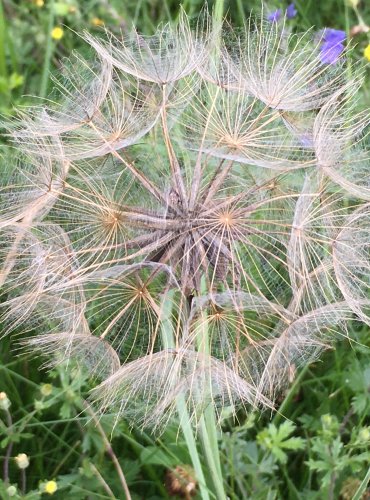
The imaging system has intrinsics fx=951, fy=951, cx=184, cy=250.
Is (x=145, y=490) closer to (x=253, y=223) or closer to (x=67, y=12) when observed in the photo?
(x=253, y=223)

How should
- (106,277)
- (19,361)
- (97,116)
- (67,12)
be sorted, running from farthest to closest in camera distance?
1. (67,12)
2. (19,361)
3. (97,116)
4. (106,277)

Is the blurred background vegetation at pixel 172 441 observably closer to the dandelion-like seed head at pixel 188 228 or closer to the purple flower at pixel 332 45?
the purple flower at pixel 332 45

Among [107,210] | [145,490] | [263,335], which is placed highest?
[107,210]

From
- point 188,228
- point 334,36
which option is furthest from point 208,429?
point 334,36

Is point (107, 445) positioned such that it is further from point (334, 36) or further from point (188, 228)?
point (334, 36)

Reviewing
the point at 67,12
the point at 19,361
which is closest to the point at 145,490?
the point at 19,361
